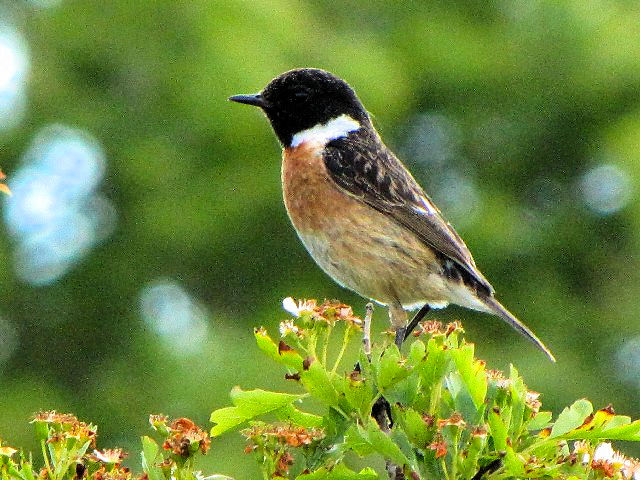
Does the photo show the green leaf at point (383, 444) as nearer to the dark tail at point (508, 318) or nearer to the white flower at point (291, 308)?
the white flower at point (291, 308)

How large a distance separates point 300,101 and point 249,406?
8.51ft

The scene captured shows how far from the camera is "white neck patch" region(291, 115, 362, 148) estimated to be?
196 inches

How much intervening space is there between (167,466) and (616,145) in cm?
1053

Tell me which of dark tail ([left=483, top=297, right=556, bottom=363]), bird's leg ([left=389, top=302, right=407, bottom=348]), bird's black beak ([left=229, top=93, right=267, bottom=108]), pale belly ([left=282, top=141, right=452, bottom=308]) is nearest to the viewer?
dark tail ([left=483, top=297, right=556, bottom=363])

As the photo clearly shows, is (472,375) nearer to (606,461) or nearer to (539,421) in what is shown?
(539,421)

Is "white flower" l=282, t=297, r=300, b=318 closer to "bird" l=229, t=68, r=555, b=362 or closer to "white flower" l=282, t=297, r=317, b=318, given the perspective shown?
"white flower" l=282, t=297, r=317, b=318

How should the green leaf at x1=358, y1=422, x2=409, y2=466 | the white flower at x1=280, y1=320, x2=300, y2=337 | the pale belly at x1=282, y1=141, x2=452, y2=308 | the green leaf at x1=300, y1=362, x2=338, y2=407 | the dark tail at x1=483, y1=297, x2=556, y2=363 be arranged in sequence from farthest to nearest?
the pale belly at x1=282, y1=141, x2=452, y2=308
the dark tail at x1=483, y1=297, x2=556, y2=363
the white flower at x1=280, y1=320, x2=300, y2=337
the green leaf at x1=300, y1=362, x2=338, y2=407
the green leaf at x1=358, y1=422, x2=409, y2=466

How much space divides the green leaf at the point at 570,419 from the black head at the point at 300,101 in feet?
8.66

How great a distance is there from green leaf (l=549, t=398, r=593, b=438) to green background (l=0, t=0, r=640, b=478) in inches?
356

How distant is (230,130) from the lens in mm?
12172

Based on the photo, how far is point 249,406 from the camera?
2.64m

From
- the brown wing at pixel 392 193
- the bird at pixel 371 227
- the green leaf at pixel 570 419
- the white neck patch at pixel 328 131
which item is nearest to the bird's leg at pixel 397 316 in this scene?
the bird at pixel 371 227

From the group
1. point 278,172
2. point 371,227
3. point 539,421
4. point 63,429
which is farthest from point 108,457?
point 278,172

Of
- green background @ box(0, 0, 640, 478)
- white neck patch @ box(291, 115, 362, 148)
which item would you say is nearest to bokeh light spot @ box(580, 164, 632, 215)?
green background @ box(0, 0, 640, 478)
